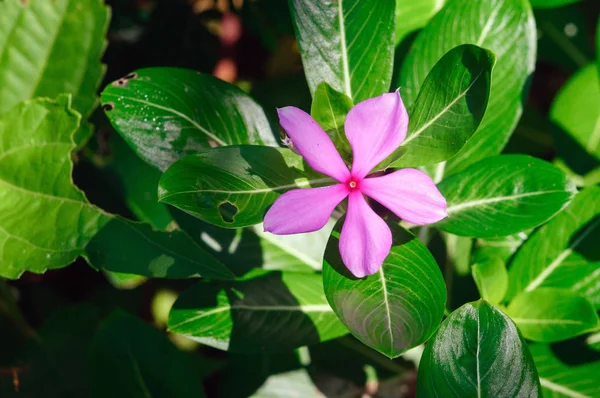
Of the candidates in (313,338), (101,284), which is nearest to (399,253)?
(313,338)

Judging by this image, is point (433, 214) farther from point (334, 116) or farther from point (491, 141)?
point (491, 141)

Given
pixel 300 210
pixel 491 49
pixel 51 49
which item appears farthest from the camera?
pixel 51 49

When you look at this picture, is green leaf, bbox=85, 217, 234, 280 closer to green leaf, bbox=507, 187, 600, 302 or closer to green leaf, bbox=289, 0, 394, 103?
green leaf, bbox=289, 0, 394, 103

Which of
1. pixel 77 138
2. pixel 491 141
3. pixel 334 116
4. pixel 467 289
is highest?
pixel 334 116

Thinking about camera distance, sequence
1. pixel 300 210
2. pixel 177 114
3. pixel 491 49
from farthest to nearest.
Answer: pixel 491 49 → pixel 177 114 → pixel 300 210

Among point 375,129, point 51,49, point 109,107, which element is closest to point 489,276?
point 375,129

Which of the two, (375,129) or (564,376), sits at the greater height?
(375,129)

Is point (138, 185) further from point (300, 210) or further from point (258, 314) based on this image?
point (300, 210)

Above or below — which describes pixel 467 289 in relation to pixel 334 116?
below
